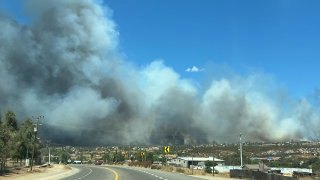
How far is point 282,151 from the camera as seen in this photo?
194750mm

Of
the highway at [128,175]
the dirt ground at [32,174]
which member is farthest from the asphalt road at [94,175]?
the dirt ground at [32,174]

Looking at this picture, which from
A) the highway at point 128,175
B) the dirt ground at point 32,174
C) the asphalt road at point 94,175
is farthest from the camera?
the dirt ground at point 32,174

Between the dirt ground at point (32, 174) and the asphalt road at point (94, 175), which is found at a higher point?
the asphalt road at point (94, 175)

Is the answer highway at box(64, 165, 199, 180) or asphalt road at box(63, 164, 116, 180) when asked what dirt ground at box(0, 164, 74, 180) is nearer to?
asphalt road at box(63, 164, 116, 180)

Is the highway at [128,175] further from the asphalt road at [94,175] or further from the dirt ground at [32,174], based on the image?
the dirt ground at [32,174]

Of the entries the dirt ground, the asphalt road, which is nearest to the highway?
the asphalt road

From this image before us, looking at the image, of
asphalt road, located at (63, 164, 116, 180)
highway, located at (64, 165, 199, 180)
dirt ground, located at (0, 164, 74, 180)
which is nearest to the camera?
highway, located at (64, 165, 199, 180)

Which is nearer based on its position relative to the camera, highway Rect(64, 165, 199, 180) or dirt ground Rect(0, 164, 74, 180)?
highway Rect(64, 165, 199, 180)

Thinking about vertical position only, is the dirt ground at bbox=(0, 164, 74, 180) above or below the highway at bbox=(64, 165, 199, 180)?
below

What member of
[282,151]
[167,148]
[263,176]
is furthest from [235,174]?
[282,151]

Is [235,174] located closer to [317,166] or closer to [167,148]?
[167,148]

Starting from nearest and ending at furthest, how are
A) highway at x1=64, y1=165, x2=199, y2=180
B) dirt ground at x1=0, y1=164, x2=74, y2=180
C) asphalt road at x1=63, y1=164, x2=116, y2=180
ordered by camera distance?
highway at x1=64, y1=165, x2=199, y2=180, asphalt road at x1=63, y1=164, x2=116, y2=180, dirt ground at x1=0, y1=164, x2=74, y2=180

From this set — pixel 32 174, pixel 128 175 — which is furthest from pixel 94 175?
pixel 32 174

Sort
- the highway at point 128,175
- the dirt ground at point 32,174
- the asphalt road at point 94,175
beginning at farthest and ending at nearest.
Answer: the dirt ground at point 32,174 < the asphalt road at point 94,175 < the highway at point 128,175
